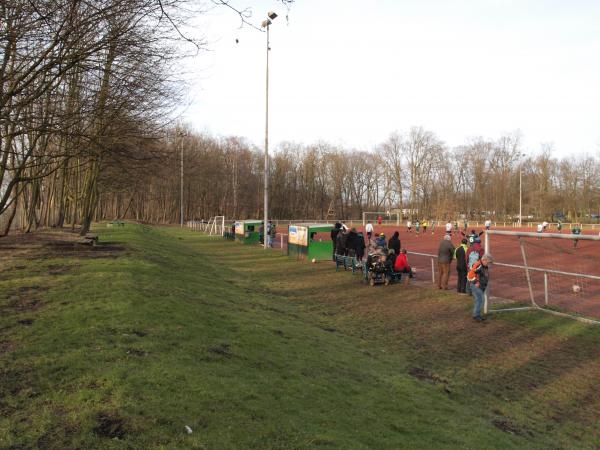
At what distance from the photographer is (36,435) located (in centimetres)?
352

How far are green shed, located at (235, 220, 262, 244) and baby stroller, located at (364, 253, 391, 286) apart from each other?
17.8 m

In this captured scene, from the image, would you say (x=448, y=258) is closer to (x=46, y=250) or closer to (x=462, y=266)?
(x=462, y=266)

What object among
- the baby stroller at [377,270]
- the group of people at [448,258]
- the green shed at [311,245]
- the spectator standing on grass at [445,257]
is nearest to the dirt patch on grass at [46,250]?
the baby stroller at [377,270]

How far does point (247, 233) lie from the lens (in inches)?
1278

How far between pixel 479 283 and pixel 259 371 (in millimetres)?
6760

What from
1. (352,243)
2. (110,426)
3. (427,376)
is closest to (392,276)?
(352,243)

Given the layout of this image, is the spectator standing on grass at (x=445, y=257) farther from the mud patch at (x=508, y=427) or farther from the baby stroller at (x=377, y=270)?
the mud patch at (x=508, y=427)

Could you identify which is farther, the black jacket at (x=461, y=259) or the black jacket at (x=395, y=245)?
the black jacket at (x=395, y=245)

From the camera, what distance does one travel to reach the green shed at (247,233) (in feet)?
106

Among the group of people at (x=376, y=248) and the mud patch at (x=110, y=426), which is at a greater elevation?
the group of people at (x=376, y=248)

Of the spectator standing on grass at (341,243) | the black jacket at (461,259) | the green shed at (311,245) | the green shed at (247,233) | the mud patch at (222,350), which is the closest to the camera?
the mud patch at (222,350)

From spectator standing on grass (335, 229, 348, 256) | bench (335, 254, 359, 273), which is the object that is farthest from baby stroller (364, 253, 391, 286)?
spectator standing on grass (335, 229, 348, 256)

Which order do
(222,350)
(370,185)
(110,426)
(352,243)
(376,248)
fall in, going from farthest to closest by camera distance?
(370,185)
(352,243)
(376,248)
(222,350)
(110,426)

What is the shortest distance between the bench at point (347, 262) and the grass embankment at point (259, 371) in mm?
5960
